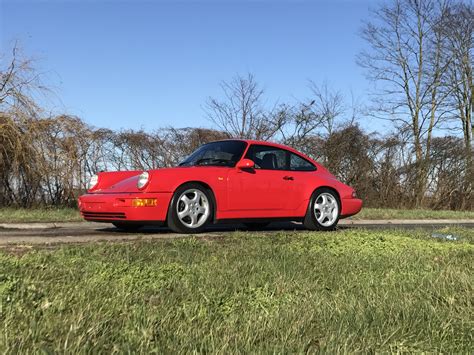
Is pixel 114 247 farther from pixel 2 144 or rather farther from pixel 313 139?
pixel 313 139

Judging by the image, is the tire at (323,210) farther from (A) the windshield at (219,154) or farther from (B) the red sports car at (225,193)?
(A) the windshield at (219,154)

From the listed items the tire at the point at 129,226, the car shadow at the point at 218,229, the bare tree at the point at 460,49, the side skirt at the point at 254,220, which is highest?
the bare tree at the point at 460,49

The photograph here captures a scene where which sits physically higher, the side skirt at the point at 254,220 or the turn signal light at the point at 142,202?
the turn signal light at the point at 142,202

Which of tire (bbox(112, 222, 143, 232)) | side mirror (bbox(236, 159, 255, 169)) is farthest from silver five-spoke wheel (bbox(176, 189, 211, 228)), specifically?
tire (bbox(112, 222, 143, 232))

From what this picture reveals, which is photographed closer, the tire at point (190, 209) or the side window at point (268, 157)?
the tire at point (190, 209)

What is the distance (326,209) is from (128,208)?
3.25 meters

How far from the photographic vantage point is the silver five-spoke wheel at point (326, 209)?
7895 mm

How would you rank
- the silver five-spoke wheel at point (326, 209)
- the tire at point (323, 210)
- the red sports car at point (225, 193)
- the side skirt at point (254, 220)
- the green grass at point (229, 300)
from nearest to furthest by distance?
the green grass at point (229, 300), the red sports car at point (225, 193), the side skirt at point (254, 220), the tire at point (323, 210), the silver five-spoke wheel at point (326, 209)

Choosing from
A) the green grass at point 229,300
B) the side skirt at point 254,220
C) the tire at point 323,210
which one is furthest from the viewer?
the tire at point 323,210

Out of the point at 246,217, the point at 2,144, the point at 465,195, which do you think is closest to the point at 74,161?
the point at 2,144

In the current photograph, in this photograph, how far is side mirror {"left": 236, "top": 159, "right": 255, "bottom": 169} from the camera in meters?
7.05

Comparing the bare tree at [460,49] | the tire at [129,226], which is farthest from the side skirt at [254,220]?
the bare tree at [460,49]

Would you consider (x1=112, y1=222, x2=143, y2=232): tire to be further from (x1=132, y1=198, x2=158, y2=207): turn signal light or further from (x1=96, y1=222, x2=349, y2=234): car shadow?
(x1=132, y1=198, x2=158, y2=207): turn signal light

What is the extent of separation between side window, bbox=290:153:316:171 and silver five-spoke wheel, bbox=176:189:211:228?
1.72 meters
